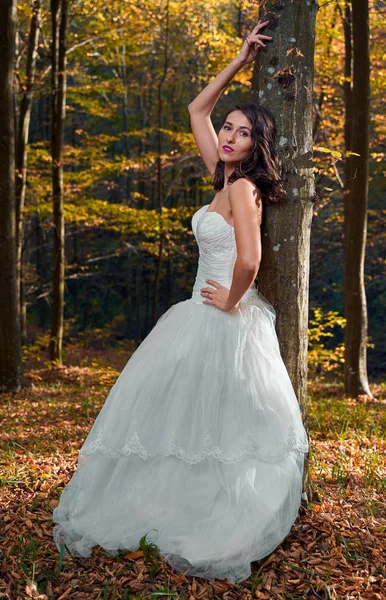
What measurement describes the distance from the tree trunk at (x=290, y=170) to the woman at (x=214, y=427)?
0.37ft

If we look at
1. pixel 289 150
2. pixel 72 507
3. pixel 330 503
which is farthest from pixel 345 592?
pixel 289 150

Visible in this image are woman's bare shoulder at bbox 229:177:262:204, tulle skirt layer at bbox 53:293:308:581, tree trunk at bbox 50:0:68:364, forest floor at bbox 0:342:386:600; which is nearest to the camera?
forest floor at bbox 0:342:386:600

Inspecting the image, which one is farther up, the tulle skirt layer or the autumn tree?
the autumn tree

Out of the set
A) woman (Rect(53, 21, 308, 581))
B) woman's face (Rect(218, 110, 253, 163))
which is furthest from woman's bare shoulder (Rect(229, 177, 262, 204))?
woman's face (Rect(218, 110, 253, 163))

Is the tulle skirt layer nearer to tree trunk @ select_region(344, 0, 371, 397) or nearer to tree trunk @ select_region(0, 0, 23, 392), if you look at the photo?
tree trunk @ select_region(0, 0, 23, 392)

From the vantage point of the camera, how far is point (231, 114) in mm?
3518

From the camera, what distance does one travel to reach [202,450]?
321 cm

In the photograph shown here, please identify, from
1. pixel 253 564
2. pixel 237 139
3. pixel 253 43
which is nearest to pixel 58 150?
pixel 253 43

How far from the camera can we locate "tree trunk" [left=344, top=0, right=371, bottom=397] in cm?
843

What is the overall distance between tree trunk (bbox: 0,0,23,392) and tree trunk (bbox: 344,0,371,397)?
473 centimetres

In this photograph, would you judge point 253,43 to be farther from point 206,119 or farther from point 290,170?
point 290,170

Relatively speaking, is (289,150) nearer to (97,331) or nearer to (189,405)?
(189,405)

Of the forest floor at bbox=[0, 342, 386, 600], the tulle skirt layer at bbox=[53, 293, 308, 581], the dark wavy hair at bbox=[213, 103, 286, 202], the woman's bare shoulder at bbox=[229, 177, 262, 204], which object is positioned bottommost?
the forest floor at bbox=[0, 342, 386, 600]

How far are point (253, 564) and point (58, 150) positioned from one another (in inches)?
388
